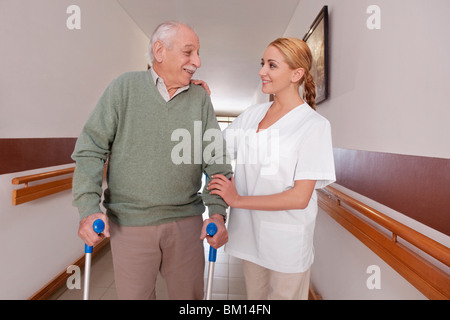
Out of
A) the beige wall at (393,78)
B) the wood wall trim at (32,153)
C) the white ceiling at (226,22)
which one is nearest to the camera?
the beige wall at (393,78)

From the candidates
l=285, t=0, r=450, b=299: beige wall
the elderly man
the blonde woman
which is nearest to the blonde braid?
the blonde woman

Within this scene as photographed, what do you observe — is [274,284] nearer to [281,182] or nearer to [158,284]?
[281,182]

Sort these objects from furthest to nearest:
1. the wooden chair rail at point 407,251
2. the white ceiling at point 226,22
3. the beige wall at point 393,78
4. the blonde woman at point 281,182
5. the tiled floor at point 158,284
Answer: the white ceiling at point 226,22
the tiled floor at point 158,284
the blonde woman at point 281,182
the beige wall at point 393,78
the wooden chair rail at point 407,251

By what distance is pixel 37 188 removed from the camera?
2.14 m

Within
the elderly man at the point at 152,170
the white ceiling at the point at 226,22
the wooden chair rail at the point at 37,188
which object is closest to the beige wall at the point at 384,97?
the elderly man at the point at 152,170

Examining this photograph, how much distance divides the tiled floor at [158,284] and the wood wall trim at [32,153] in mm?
1121

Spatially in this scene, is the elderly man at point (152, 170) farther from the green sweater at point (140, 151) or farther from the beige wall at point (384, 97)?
the beige wall at point (384, 97)

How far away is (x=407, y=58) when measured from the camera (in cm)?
119

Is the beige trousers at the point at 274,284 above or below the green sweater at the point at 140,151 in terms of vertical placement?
below

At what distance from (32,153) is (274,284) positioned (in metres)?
1.98

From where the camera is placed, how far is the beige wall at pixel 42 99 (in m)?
1.90

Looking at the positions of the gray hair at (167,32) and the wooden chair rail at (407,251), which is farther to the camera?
the gray hair at (167,32)

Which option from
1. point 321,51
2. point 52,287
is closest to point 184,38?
point 321,51
